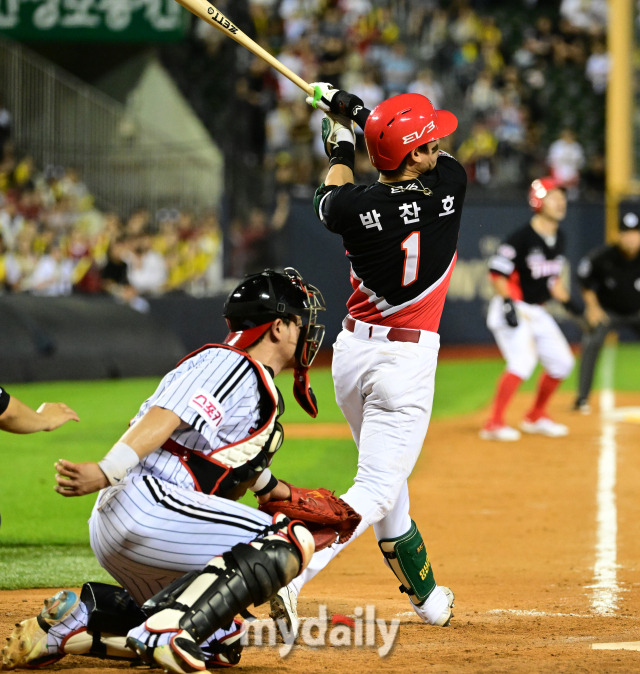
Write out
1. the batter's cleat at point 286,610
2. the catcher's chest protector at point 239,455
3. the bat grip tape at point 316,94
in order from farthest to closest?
the bat grip tape at point 316,94, the batter's cleat at point 286,610, the catcher's chest protector at point 239,455

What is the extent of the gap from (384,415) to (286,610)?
892 mm

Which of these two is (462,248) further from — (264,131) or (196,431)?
(196,431)

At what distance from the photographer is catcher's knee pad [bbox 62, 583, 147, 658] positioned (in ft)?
12.7

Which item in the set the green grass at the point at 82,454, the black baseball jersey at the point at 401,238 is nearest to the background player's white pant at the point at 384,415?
the black baseball jersey at the point at 401,238

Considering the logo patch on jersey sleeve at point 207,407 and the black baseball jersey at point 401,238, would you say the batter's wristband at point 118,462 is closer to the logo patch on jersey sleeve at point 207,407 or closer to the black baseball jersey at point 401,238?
the logo patch on jersey sleeve at point 207,407

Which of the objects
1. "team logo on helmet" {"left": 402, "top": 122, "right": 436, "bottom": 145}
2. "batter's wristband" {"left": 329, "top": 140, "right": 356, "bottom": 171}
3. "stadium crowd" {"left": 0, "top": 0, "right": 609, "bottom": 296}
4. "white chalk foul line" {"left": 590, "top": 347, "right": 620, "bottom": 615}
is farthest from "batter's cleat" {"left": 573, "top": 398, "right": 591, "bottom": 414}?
"team logo on helmet" {"left": 402, "top": 122, "right": 436, "bottom": 145}

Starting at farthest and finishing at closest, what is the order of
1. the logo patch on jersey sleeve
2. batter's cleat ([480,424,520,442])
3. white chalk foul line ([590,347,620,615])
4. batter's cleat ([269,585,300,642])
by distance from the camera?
batter's cleat ([480,424,520,442]), white chalk foul line ([590,347,620,615]), batter's cleat ([269,585,300,642]), the logo patch on jersey sleeve

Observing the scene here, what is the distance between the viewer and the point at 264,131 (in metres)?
21.2

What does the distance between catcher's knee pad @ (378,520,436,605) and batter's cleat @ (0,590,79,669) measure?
1.40 metres

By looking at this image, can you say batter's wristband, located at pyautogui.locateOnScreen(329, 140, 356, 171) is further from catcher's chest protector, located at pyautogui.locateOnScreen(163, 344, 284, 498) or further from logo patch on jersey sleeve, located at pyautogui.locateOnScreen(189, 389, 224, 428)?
logo patch on jersey sleeve, located at pyautogui.locateOnScreen(189, 389, 224, 428)

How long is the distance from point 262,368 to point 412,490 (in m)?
4.52

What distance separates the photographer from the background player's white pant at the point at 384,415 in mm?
4371

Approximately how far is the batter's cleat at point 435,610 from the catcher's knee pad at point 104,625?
1.31 meters

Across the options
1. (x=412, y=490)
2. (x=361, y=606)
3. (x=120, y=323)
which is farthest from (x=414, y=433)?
(x=120, y=323)
